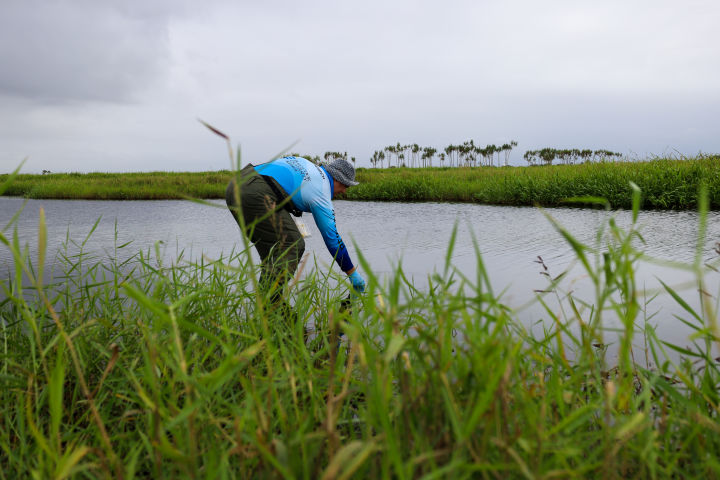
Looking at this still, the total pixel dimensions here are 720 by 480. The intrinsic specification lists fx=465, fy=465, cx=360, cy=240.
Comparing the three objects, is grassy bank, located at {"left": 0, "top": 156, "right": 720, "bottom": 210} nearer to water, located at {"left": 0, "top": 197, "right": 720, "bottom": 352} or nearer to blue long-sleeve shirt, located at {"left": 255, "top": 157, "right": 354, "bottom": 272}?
water, located at {"left": 0, "top": 197, "right": 720, "bottom": 352}

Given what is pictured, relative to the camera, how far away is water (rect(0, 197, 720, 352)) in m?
3.92

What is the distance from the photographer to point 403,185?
15.5 m

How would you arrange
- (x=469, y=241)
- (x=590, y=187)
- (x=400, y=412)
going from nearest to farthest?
(x=400, y=412) → (x=469, y=241) → (x=590, y=187)

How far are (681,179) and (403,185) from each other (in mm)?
7932

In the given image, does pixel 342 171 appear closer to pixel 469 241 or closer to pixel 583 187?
pixel 469 241

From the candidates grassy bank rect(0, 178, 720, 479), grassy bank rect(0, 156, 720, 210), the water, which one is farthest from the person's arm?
grassy bank rect(0, 156, 720, 210)

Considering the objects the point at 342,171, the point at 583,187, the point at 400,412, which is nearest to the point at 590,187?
the point at 583,187

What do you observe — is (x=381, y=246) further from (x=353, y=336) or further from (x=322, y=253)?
(x=353, y=336)

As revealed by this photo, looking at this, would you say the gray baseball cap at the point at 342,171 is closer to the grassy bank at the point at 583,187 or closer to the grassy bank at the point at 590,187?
the grassy bank at the point at 583,187

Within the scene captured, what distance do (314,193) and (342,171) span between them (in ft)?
1.68

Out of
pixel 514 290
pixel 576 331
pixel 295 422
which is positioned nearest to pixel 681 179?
pixel 514 290

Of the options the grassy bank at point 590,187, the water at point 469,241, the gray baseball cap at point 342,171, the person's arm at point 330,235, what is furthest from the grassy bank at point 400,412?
the grassy bank at point 590,187

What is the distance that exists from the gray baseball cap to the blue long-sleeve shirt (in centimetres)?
11

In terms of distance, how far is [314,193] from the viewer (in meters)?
3.29
